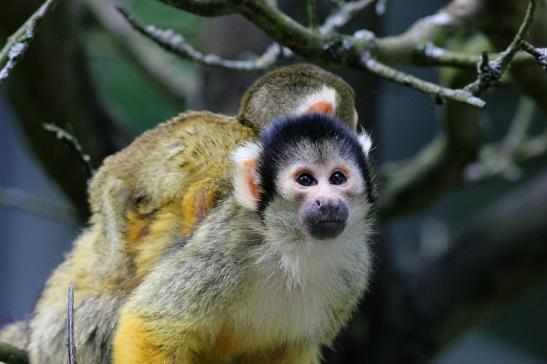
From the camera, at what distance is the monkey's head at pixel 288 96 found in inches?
171

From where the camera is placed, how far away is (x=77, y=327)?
3.89 m

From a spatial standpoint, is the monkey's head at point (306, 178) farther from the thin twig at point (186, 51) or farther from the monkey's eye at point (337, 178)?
the thin twig at point (186, 51)

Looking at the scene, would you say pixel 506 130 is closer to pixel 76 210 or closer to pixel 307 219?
pixel 76 210

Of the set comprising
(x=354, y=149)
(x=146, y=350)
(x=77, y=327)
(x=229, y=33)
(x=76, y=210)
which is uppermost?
(x=229, y=33)

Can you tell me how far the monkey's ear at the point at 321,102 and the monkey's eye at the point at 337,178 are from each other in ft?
2.63

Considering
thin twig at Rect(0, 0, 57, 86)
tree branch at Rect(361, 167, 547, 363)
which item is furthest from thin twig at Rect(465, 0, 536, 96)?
tree branch at Rect(361, 167, 547, 363)

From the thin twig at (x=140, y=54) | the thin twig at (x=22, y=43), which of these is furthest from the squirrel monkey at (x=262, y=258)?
the thin twig at (x=140, y=54)

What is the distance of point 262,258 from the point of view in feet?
11.7

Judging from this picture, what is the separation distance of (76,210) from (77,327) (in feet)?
12.1

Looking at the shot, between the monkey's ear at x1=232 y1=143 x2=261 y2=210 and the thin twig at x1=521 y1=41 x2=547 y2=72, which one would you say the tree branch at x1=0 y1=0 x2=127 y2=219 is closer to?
the monkey's ear at x1=232 y1=143 x2=261 y2=210

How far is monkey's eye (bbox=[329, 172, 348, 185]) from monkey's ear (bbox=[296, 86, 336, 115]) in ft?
2.63

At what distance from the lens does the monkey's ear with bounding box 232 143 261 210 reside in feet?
11.6

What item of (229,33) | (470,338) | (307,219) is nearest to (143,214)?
(307,219)

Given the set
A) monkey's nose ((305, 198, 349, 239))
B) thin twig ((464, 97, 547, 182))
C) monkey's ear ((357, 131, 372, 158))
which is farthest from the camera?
thin twig ((464, 97, 547, 182))
